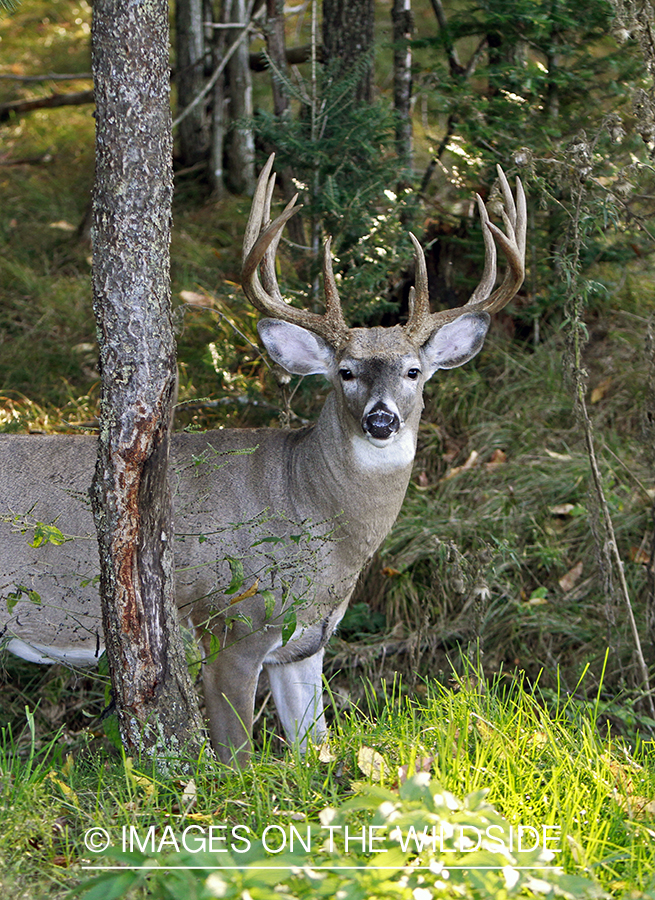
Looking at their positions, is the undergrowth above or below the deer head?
below

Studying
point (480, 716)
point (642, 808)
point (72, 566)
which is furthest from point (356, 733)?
point (72, 566)

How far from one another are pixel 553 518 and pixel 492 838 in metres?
3.27

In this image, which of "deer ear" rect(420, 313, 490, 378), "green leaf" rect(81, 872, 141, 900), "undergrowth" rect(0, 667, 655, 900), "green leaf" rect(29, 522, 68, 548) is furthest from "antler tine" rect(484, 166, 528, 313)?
"green leaf" rect(81, 872, 141, 900)

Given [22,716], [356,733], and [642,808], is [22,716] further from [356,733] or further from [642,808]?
[642,808]

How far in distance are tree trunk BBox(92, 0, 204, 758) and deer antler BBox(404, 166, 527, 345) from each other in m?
1.42

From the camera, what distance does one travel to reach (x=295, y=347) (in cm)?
416

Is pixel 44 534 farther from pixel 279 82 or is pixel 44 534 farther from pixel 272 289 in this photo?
pixel 279 82

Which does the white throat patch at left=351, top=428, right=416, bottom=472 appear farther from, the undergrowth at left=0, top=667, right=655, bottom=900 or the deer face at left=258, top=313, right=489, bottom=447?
the undergrowth at left=0, top=667, right=655, bottom=900

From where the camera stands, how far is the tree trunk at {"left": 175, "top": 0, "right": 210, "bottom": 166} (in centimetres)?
→ 830

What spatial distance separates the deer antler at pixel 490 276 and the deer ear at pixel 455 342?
0.12 feet

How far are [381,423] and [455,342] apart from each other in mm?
815

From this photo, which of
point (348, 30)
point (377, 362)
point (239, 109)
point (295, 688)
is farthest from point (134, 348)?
point (239, 109)

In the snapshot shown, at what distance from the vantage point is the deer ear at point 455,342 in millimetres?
4145

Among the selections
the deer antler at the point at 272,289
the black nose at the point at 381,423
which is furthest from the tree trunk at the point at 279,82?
the black nose at the point at 381,423
